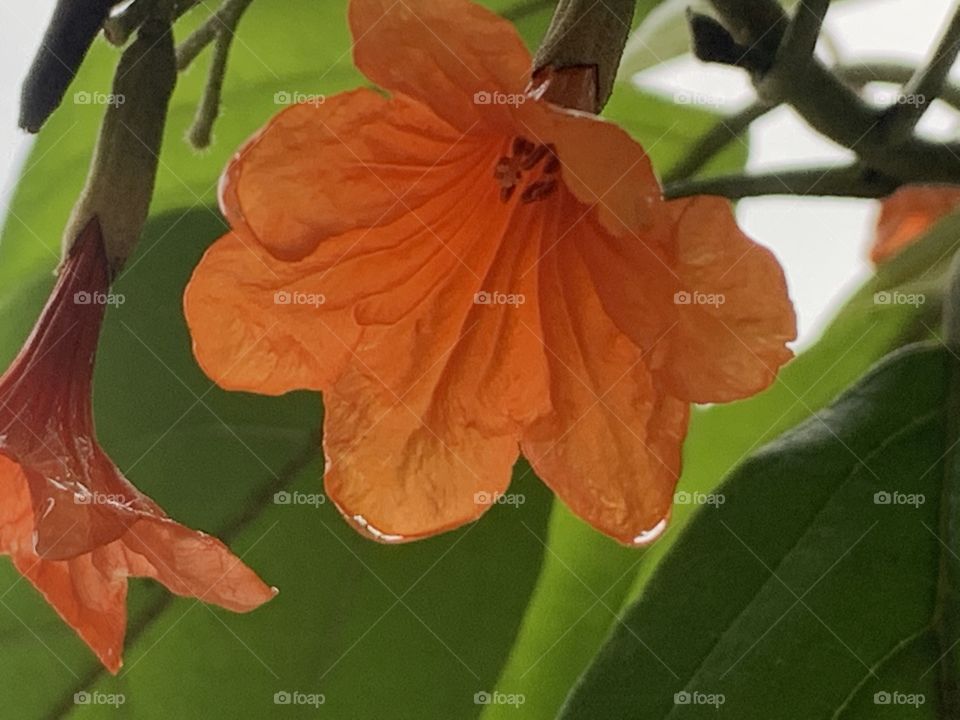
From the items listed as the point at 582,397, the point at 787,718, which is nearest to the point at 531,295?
the point at 582,397

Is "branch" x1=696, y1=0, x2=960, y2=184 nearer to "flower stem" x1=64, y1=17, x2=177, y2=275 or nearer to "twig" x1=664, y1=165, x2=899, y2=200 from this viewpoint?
"twig" x1=664, y1=165, x2=899, y2=200

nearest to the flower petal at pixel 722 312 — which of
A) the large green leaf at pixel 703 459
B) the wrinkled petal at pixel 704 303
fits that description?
the wrinkled petal at pixel 704 303

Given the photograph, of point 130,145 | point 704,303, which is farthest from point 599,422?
point 130,145

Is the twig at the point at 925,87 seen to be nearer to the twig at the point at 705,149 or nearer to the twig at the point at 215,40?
the twig at the point at 705,149

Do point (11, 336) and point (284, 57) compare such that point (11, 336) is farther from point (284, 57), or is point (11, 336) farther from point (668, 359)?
point (668, 359)

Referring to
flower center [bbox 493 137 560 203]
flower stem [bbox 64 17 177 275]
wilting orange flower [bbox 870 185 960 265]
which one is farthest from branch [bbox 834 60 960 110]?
flower stem [bbox 64 17 177 275]

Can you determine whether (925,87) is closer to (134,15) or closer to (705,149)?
(705,149)
